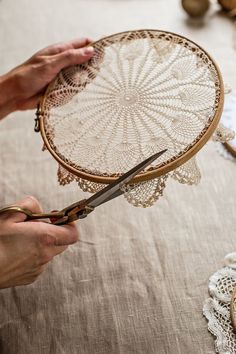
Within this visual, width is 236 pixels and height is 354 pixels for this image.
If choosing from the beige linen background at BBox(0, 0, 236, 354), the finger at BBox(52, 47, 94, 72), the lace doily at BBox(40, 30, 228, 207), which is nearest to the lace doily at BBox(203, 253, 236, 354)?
the beige linen background at BBox(0, 0, 236, 354)

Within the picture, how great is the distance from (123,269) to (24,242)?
7.8 inches

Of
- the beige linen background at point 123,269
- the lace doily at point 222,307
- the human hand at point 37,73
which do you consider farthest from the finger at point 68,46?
the lace doily at point 222,307

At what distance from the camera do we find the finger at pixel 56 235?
0.69 metres

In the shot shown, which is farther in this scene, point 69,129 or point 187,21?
point 187,21

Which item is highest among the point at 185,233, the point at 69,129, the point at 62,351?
the point at 69,129

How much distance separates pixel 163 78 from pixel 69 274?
35 cm

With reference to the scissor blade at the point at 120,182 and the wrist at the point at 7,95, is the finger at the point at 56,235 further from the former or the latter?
the wrist at the point at 7,95

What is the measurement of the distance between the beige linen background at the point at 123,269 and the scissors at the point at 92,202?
158 mm

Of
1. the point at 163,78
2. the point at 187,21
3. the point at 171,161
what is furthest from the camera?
the point at 187,21

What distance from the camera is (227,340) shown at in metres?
0.72

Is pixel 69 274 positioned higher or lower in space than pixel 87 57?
lower

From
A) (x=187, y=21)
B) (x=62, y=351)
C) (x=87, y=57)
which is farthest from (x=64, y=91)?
(x=187, y=21)

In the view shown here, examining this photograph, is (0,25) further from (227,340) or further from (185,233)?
(227,340)

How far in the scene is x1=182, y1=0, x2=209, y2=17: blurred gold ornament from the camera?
1161 millimetres
